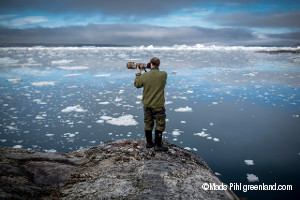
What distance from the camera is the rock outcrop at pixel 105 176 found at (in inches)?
90.0

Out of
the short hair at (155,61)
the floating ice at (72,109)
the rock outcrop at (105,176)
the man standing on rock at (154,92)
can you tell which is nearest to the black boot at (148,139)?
the man standing on rock at (154,92)

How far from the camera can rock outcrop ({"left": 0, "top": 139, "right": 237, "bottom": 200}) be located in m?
2.29

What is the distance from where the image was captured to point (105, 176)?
2.70 meters

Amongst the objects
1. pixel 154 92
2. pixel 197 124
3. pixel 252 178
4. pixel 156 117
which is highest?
pixel 154 92

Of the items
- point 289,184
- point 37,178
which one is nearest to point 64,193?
point 37,178

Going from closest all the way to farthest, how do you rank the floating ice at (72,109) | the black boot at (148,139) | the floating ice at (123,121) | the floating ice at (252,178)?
the black boot at (148,139) → the floating ice at (252,178) → the floating ice at (123,121) → the floating ice at (72,109)

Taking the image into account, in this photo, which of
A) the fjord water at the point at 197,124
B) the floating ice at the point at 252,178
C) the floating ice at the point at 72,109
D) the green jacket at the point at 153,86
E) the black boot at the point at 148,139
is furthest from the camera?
the floating ice at the point at 72,109

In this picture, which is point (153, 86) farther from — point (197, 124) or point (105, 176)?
point (197, 124)

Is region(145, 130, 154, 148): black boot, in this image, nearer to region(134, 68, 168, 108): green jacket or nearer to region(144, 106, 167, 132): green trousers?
region(144, 106, 167, 132): green trousers

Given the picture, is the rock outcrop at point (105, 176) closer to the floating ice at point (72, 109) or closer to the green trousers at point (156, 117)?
the green trousers at point (156, 117)

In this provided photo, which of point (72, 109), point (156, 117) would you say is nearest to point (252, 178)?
point (156, 117)

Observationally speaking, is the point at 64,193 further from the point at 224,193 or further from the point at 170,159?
the point at 224,193

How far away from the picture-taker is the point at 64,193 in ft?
7.68

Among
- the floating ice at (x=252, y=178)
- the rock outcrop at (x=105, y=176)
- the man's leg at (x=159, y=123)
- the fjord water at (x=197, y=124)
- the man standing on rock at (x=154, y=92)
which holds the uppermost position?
the man standing on rock at (x=154, y=92)
